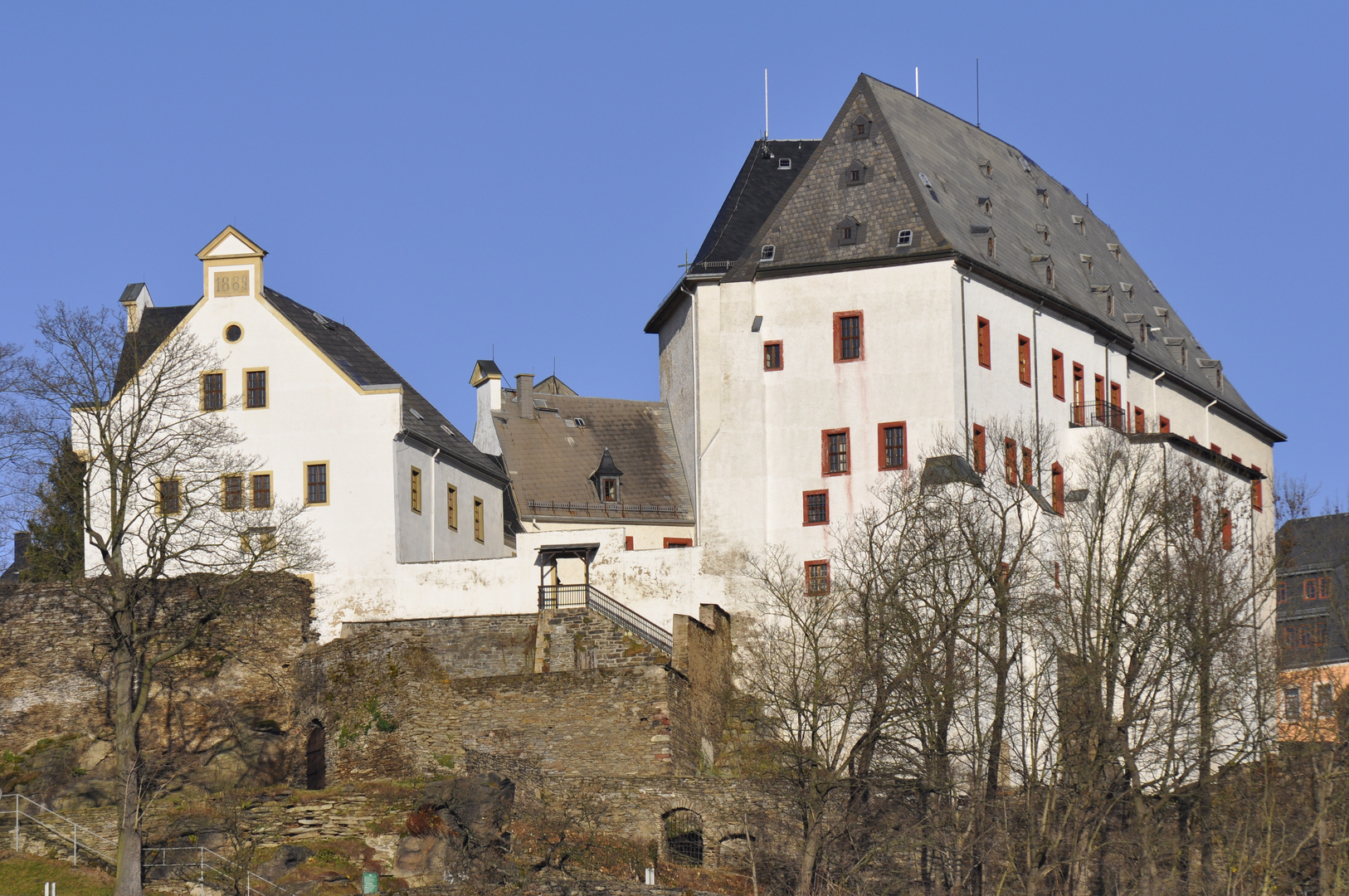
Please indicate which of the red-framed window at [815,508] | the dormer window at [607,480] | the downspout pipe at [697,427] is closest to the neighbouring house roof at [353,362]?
the dormer window at [607,480]

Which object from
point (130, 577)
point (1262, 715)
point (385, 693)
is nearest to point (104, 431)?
point (130, 577)

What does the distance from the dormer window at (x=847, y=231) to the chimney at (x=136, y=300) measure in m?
20.9

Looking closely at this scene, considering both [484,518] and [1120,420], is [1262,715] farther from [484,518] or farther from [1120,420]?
[484,518]

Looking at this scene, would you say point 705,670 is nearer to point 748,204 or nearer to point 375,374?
point 375,374

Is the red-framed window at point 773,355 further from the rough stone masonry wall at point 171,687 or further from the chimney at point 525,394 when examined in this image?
the rough stone masonry wall at point 171,687

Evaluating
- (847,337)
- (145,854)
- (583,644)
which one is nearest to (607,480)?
(847,337)

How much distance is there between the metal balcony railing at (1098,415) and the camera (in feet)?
210

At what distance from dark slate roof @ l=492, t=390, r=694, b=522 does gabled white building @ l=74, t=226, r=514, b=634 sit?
799cm

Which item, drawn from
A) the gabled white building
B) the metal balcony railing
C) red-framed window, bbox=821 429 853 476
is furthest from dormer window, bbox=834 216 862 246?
the gabled white building

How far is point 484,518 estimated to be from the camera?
2491 inches

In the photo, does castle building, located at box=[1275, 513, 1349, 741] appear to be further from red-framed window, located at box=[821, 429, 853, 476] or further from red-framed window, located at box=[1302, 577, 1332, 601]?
red-framed window, located at box=[821, 429, 853, 476]

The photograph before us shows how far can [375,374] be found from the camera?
5881 centimetres

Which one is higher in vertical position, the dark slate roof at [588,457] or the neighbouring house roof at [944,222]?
the neighbouring house roof at [944,222]

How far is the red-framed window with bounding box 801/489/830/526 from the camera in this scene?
2323 inches
